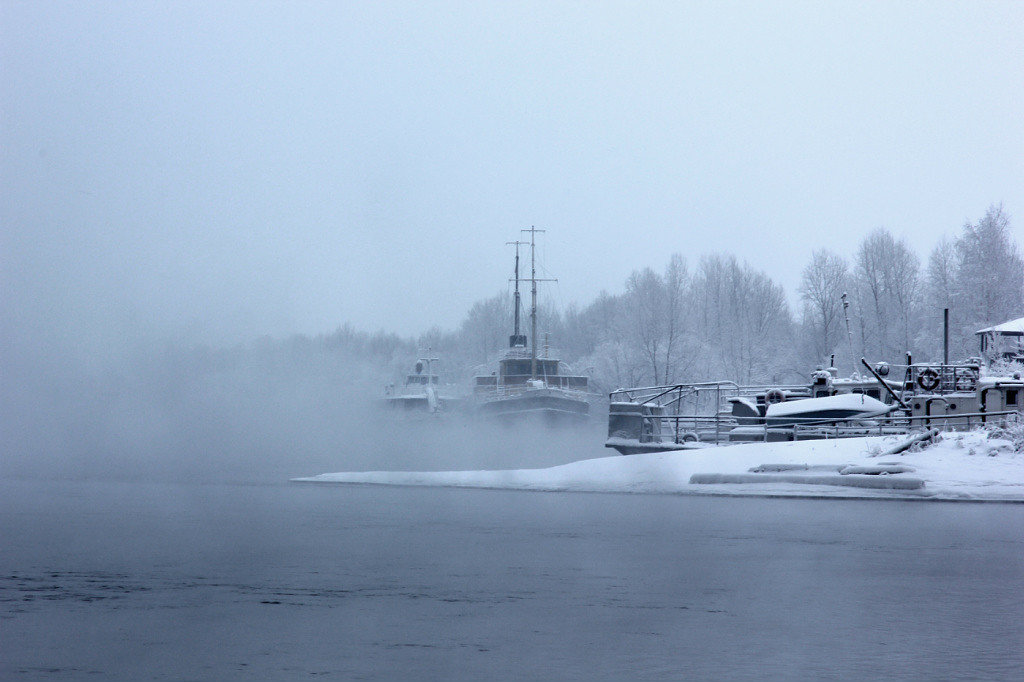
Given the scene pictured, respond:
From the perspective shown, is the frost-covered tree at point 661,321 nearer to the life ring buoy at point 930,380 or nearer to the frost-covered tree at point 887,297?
the frost-covered tree at point 887,297

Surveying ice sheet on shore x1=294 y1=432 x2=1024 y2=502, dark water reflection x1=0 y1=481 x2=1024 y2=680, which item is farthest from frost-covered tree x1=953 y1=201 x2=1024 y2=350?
dark water reflection x1=0 y1=481 x2=1024 y2=680

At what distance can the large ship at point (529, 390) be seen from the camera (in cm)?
6353

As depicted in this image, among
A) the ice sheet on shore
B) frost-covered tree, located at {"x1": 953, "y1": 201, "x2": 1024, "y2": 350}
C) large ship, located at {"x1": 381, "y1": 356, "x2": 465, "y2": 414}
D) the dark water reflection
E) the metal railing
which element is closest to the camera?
the dark water reflection

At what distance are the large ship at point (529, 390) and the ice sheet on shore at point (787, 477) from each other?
35.9 metres

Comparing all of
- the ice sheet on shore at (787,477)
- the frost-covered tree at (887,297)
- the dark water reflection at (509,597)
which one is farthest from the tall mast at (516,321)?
the dark water reflection at (509,597)

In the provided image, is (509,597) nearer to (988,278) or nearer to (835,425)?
(835,425)

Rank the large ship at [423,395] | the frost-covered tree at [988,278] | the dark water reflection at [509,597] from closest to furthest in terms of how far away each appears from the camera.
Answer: the dark water reflection at [509,597] → the frost-covered tree at [988,278] → the large ship at [423,395]

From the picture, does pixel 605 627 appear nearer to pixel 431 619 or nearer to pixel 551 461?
pixel 431 619

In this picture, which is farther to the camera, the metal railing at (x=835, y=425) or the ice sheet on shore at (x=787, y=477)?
the metal railing at (x=835, y=425)

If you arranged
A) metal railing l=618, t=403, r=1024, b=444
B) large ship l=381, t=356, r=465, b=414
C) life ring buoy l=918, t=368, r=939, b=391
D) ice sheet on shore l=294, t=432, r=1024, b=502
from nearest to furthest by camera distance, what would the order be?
ice sheet on shore l=294, t=432, r=1024, b=502
metal railing l=618, t=403, r=1024, b=444
life ring buoy l=918, t=368, r=939, b=391
large ship l=381, t=356, r=465, b=414

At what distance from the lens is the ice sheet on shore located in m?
20.5

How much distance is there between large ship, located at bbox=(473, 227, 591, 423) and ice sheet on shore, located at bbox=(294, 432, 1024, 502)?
35.9 meters

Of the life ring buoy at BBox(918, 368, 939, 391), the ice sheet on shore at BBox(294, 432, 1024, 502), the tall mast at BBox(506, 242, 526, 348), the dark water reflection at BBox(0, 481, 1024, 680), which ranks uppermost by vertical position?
the tall mast at BBox(506, 242, 526, 348)

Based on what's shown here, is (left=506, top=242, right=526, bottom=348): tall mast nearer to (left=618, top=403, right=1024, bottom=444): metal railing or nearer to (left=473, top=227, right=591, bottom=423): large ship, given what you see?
(left=473, top=227, right=591, bottom=423): large ship
